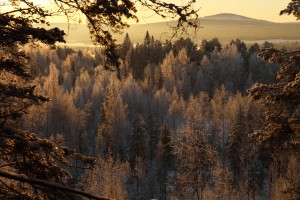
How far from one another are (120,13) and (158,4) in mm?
697

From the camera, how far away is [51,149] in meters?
5.42

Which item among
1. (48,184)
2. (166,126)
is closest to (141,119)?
(166,126)

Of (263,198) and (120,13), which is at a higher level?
(120,13)

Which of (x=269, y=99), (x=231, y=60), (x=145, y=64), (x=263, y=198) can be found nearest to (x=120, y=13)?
(x=269, y=99)

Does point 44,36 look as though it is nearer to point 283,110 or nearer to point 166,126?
point 283,110

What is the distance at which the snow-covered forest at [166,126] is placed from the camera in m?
34.7

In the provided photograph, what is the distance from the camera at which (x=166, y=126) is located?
52438 mm

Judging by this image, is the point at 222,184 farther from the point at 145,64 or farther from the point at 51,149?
the point at 145,64

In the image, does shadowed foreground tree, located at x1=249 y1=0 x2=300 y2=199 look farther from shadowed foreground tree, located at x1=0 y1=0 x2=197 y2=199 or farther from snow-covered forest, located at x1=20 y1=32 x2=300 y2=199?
snow-covered forest, located at x1=20 y1=32 x2=300 y2=199

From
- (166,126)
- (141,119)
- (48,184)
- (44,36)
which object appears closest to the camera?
(48,184)

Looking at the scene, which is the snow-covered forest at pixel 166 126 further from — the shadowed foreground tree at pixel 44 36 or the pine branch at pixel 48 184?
the pine branch at pixel 48 184

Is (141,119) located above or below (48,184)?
below

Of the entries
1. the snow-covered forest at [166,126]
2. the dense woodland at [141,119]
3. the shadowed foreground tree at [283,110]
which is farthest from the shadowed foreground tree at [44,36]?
the snow-covered forest at [166,126]

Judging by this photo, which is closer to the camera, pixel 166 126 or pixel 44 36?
pixel 44 36
